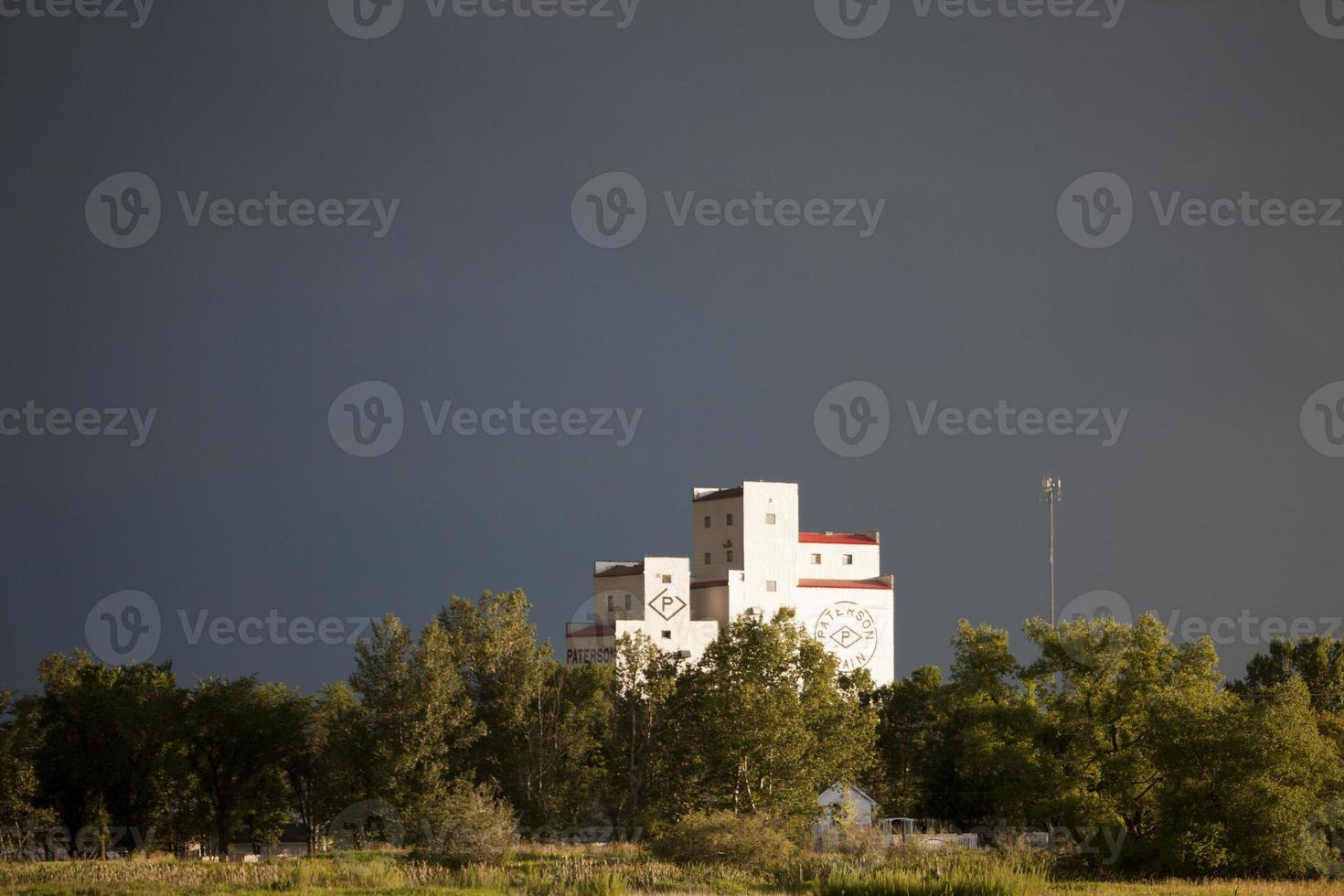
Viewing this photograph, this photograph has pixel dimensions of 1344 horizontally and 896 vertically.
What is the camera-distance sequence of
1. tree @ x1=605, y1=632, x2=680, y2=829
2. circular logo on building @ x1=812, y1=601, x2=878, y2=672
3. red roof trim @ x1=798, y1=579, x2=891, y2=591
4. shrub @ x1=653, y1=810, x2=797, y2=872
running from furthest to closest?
red roof trim @ x1=798, y1=579, x2=891, y2=591 < circular logo on building @ x1=812, y1=601, x2=878, y2=672 < tree @ x1=605, y1=632, x2=680, y2=829 < shrub @ x1=653, y1=810, x2=797, y2=872

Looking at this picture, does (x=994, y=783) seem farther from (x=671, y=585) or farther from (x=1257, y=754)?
(x=671, y=585)

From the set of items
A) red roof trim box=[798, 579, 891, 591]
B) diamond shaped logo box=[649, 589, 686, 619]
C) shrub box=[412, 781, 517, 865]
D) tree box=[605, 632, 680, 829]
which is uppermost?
red roof trim box=[798, 579, 891, 591]

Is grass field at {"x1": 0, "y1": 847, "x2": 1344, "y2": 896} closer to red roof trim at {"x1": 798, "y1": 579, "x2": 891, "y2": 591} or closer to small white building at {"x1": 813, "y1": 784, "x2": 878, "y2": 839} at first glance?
small white building at {"x1": 813, "y1": 784, "x2": 878, "y2": 839}

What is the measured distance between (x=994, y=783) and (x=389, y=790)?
1077 inches

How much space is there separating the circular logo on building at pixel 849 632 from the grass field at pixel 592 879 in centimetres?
5427

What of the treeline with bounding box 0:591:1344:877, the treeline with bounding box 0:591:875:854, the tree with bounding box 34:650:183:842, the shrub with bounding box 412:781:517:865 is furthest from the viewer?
the tree with bounding box 34:650:183:842

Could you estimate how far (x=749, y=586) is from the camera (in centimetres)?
10600

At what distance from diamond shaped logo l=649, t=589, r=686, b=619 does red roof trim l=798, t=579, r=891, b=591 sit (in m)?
11.7

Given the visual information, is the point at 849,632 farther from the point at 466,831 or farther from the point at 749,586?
the point at 466,831

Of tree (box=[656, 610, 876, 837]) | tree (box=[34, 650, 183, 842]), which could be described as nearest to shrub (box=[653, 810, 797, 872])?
tree (box=[656, 610, 876, 837])

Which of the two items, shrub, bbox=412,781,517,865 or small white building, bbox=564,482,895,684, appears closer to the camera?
shrub, bbox=412,781,517,865

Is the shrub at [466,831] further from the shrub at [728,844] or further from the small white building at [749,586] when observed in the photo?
the small white building at [749,586]

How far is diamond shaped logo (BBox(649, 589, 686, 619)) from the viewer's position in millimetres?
101250

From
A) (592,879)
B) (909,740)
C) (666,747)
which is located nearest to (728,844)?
(592,879)
